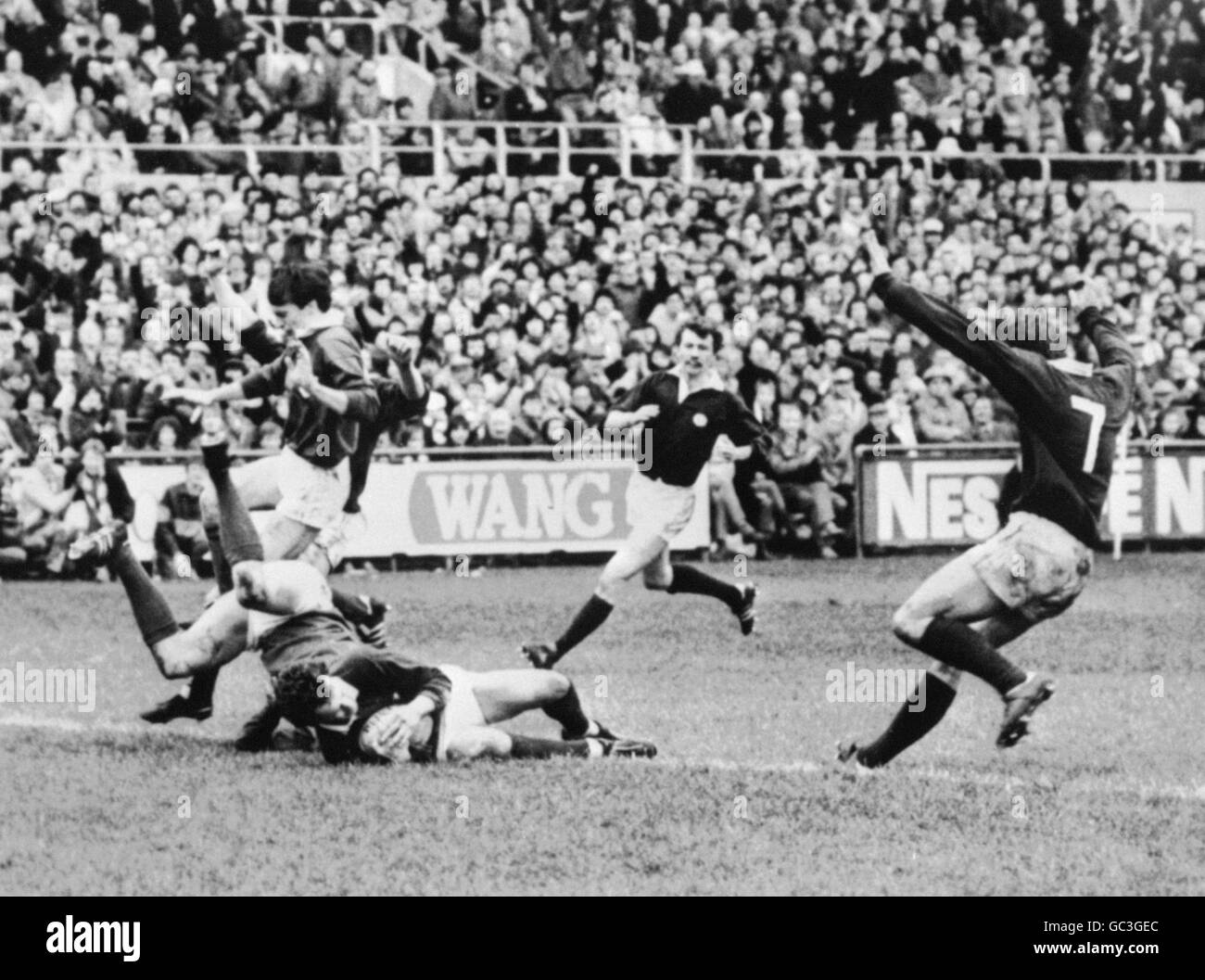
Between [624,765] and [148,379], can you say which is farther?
[148,379]

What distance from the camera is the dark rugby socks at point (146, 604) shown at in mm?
9125

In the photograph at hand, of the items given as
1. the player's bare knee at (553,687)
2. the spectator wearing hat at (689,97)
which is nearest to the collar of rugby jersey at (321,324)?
the player's bare knee at (553,687)

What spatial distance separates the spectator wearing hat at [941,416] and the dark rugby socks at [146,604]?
35.5 ft

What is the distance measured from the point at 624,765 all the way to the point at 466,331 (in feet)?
31.9

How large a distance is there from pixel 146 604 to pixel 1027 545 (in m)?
3.83

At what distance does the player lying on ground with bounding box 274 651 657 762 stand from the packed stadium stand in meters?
8.48

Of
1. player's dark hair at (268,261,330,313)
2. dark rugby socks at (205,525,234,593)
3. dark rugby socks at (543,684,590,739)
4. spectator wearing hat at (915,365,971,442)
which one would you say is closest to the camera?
dark rugby socks at (543,684,590,739)

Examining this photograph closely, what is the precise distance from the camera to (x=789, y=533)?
719 inches

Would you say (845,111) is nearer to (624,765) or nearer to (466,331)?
(466,331)

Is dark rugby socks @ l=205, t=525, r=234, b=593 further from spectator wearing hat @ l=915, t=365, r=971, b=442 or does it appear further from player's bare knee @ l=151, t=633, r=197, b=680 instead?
spectator wearing hat @ l=915, t=365, r=971, b=442

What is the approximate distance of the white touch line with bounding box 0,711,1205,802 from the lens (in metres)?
8.44

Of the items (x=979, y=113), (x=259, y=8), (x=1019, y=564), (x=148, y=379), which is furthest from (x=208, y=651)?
(x=979, y=113)

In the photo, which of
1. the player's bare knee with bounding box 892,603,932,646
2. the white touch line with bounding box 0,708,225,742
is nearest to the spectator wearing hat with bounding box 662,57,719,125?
the white touch line with bounding box 0,708,225,742
